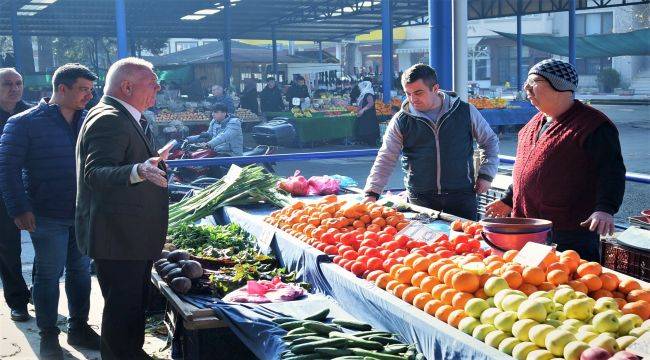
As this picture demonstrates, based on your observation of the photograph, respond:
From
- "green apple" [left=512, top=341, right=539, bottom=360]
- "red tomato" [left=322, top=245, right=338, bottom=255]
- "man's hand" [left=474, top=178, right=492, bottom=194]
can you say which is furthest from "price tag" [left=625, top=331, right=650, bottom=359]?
"man's hand" [left=474, top=178, right=492, bottom=194]

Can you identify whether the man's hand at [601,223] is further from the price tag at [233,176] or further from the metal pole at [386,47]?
Answer: the metal pole at [386,47]

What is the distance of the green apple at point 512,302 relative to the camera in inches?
116

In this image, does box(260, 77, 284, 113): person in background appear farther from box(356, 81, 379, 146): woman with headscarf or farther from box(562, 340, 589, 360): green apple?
box(562, 340, 589, 360): green apple

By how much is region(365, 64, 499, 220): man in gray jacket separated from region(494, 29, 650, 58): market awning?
26725mm

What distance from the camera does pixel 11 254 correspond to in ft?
19.9

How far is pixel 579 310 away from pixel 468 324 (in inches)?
16.3

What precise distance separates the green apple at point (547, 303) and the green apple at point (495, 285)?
0.84 ft

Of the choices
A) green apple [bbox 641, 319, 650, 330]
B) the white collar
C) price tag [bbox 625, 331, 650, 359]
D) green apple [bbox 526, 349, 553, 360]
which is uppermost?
the white collar

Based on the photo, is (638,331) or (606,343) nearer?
(606,343)

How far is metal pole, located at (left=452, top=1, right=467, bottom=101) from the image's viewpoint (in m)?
7.09

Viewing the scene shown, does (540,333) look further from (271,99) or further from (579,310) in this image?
(271,99)

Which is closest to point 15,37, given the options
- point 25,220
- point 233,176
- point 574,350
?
point 233,176

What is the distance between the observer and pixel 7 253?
6070mm

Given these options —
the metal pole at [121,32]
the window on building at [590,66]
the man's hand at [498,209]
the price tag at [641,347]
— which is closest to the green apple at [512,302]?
the price tag at [641,347]
